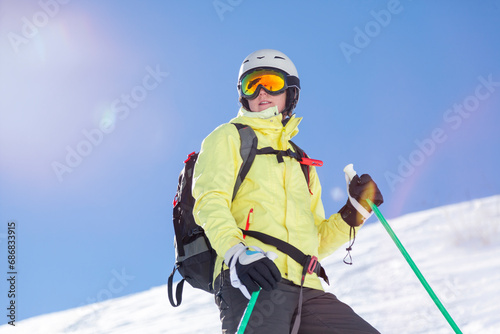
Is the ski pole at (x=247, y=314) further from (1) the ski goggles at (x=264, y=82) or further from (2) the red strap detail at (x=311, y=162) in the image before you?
(1) the ski goggles at (x=264, y=82)

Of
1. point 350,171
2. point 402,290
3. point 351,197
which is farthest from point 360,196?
point 402,290

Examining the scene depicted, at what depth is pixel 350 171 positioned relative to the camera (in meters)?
3.65

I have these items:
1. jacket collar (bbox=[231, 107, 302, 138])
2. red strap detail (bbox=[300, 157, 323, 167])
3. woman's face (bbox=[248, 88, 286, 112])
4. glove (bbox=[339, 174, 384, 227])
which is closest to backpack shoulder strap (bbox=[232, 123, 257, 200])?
jacket collar (bbox=[231, 107, 302, 138])

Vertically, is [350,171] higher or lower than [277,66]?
lower

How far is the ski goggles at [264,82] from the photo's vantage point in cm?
385

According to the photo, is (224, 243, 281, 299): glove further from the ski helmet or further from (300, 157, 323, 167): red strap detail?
the ski helmet

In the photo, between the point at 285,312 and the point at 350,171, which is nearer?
the point at 285,312

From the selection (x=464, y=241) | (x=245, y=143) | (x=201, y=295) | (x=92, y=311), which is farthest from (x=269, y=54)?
(x=92, y=311)

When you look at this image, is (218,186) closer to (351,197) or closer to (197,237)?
(197,237)

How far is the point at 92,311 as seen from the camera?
38.9 ft

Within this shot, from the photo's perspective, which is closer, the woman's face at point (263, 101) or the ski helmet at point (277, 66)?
the woman's face at point (263, 101)

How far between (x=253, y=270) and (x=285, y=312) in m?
0.46

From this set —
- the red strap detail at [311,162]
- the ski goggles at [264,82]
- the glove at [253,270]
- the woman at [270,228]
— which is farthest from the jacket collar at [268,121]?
the glove at [253,270]

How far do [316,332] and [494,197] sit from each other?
11.2 metres
